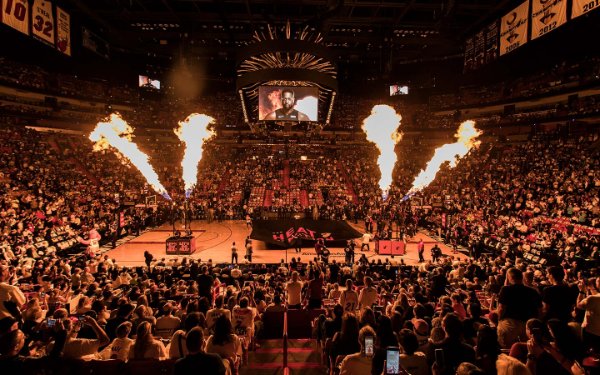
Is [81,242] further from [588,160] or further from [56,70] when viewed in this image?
[588,160]

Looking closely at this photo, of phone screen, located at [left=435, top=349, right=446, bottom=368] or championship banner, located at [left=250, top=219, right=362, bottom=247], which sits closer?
phone screen, located at [left=435, top=349, right=446, bottom=368]

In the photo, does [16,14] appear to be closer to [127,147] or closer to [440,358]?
[127,147]

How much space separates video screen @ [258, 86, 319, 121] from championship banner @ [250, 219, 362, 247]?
19.5ft

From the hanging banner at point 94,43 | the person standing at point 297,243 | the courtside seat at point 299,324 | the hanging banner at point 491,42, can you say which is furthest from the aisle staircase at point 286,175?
the courtside seat at point 299,324

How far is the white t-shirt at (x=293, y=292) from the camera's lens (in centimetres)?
865

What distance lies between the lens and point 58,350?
408 cm

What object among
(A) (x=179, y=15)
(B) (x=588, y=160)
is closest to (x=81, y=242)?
(A) (x=179, y=15)

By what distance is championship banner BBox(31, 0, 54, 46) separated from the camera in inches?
876

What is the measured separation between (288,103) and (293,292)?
12.0 metres

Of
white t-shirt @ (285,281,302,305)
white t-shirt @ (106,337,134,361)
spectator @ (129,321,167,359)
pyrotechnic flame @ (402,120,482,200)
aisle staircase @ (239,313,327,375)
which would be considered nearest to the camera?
spectator @ (129,321,167,359)

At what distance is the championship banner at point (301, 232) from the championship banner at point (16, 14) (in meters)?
17.8

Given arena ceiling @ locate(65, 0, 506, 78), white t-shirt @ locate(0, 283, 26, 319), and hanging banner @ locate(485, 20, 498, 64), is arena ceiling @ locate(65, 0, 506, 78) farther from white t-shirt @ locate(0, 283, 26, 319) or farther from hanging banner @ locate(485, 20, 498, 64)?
white t-shirt @ locate(0, 283, 26, 319)

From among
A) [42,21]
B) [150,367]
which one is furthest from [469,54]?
[150,367]

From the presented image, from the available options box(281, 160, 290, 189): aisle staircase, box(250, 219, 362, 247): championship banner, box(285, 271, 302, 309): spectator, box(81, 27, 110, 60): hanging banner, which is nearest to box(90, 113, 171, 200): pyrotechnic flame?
box(81, 27, 110, 60): hanging banner
